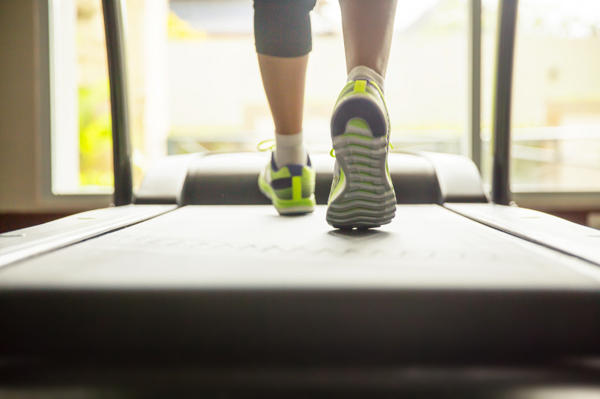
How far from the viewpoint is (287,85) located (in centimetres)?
108

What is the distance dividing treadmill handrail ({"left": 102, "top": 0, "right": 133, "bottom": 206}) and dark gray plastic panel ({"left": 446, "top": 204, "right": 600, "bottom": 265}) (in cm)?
109

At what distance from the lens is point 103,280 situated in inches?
21.2

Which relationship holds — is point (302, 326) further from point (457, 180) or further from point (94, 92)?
point (94, 92)

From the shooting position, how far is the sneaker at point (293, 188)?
111cm

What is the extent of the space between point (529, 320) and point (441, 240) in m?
0.27

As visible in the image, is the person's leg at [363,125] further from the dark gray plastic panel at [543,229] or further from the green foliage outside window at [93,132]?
the green foliage outside window at [93,132]

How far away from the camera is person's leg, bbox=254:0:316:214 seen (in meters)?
1.04

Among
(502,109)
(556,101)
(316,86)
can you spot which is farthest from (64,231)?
(556,101)

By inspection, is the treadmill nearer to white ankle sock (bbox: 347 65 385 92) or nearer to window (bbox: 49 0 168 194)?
white ankle sock (bbox: 347 65 385 92)

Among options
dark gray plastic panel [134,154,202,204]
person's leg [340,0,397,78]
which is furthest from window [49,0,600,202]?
person's leg [340,0,397,78]

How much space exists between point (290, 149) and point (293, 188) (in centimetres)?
11

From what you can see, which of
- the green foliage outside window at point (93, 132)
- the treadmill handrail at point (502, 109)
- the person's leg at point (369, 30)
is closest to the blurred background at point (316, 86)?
the green foliage outside window at point (93, 132)

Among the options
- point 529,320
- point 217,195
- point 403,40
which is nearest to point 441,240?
point 529,320

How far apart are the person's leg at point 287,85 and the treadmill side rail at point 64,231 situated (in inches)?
14.6
